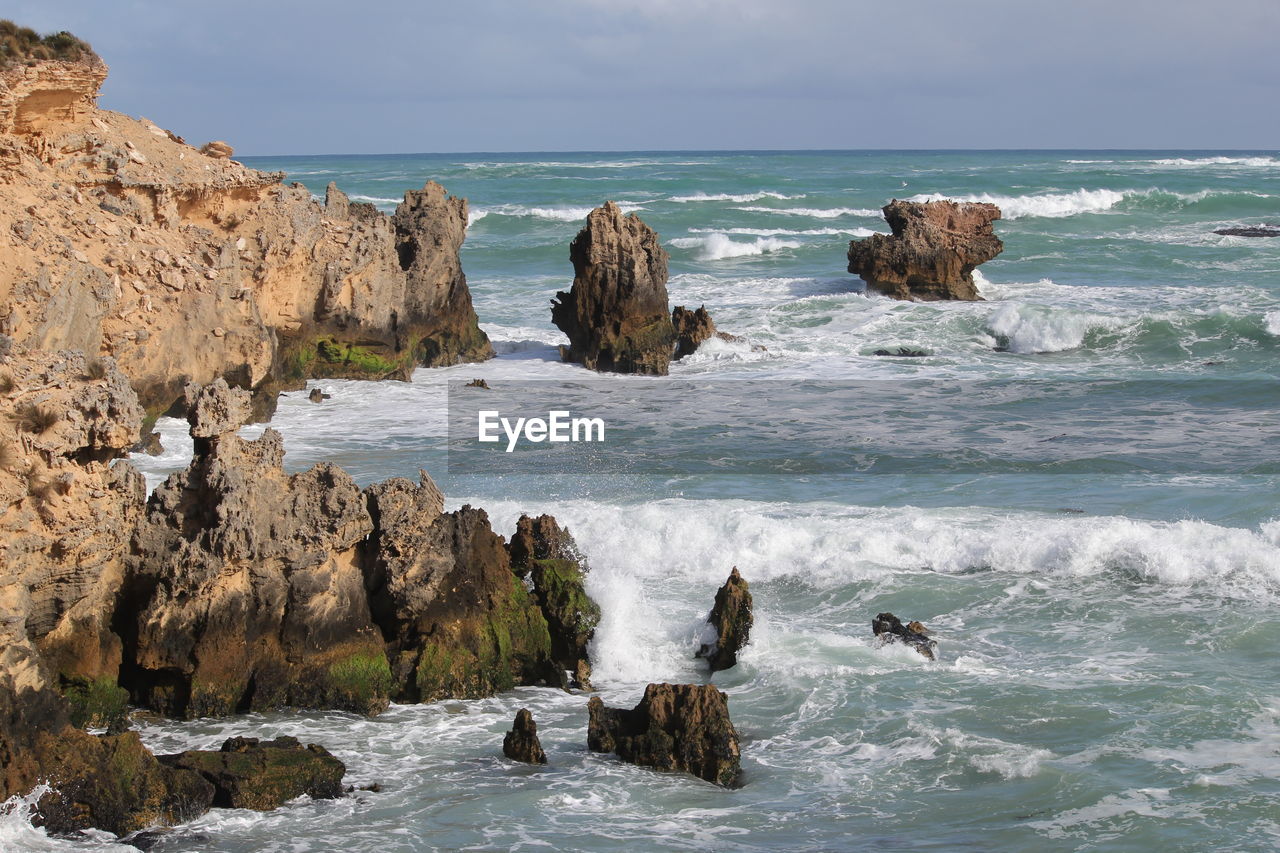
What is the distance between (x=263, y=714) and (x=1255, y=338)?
2211cm

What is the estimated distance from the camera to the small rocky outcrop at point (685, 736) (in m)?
8.73

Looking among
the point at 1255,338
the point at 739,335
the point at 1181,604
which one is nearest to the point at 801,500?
the point at 1181,604

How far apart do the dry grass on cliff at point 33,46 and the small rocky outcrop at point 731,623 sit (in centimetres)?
1057

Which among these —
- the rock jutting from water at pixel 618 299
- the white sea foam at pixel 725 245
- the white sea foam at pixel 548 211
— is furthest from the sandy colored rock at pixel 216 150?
the white sea foam at pixel 548 211

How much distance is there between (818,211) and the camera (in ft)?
188

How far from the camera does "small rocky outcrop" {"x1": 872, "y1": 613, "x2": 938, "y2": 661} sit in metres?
10.8

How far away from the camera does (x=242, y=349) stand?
692 inches

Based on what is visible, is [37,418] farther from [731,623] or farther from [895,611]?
[895,611]

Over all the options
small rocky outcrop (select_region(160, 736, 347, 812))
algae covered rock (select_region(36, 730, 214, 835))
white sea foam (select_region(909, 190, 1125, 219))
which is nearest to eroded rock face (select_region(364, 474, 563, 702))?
small rocky outcrop (select_region(160, 736, 347, 812))

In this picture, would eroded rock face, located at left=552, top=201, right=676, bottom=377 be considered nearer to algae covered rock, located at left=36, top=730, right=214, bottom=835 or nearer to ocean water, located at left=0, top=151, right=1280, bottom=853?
ocean water, located at left=0, top=151, right=1280, bottom=853

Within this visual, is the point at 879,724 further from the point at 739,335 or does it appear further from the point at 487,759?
the point at 739,335

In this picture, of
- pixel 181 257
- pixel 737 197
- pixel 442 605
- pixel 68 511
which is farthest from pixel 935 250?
pixel 737 197

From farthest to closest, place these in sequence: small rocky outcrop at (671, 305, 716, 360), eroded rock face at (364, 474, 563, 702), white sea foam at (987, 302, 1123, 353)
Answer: white sea foam at (987, 302, 1123, 353)
small rocky outcrop at (671, 305, 716, 360)
eroded rock face at (364, 474, 563, 702)

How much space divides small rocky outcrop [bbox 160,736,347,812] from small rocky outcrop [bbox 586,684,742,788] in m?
1.78
